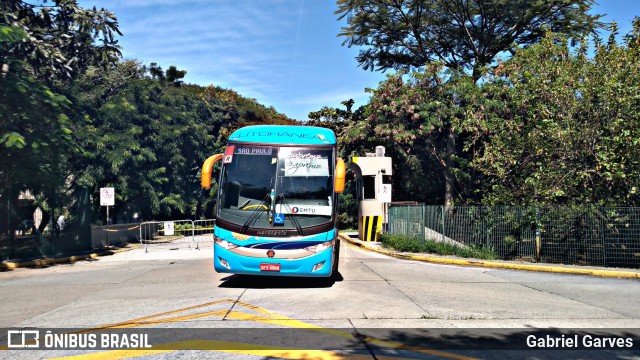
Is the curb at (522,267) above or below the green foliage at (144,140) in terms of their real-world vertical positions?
below

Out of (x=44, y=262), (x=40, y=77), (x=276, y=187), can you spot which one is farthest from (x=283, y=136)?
(x=40, y=77)

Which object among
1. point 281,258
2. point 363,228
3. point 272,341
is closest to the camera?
point 272,341

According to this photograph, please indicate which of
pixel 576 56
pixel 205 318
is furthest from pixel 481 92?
pixel 205 318

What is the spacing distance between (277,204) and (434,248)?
A: 1031 centimetres

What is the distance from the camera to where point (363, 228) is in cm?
2620

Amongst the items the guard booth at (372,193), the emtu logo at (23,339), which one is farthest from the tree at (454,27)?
the emtu logo at (23,339)

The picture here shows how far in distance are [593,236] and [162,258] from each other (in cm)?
1554

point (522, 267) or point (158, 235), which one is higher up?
point (522, 267)

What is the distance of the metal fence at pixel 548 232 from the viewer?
15.6m

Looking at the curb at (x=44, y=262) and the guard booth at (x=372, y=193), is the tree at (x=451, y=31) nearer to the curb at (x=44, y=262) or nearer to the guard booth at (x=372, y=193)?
the guard booth at (x=372, y=193)

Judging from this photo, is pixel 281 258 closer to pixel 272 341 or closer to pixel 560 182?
pixel 272 341

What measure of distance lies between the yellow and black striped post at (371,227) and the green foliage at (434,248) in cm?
357

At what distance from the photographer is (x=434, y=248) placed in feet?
63.1

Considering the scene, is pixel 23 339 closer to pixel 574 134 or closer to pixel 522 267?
pixel 522 267
